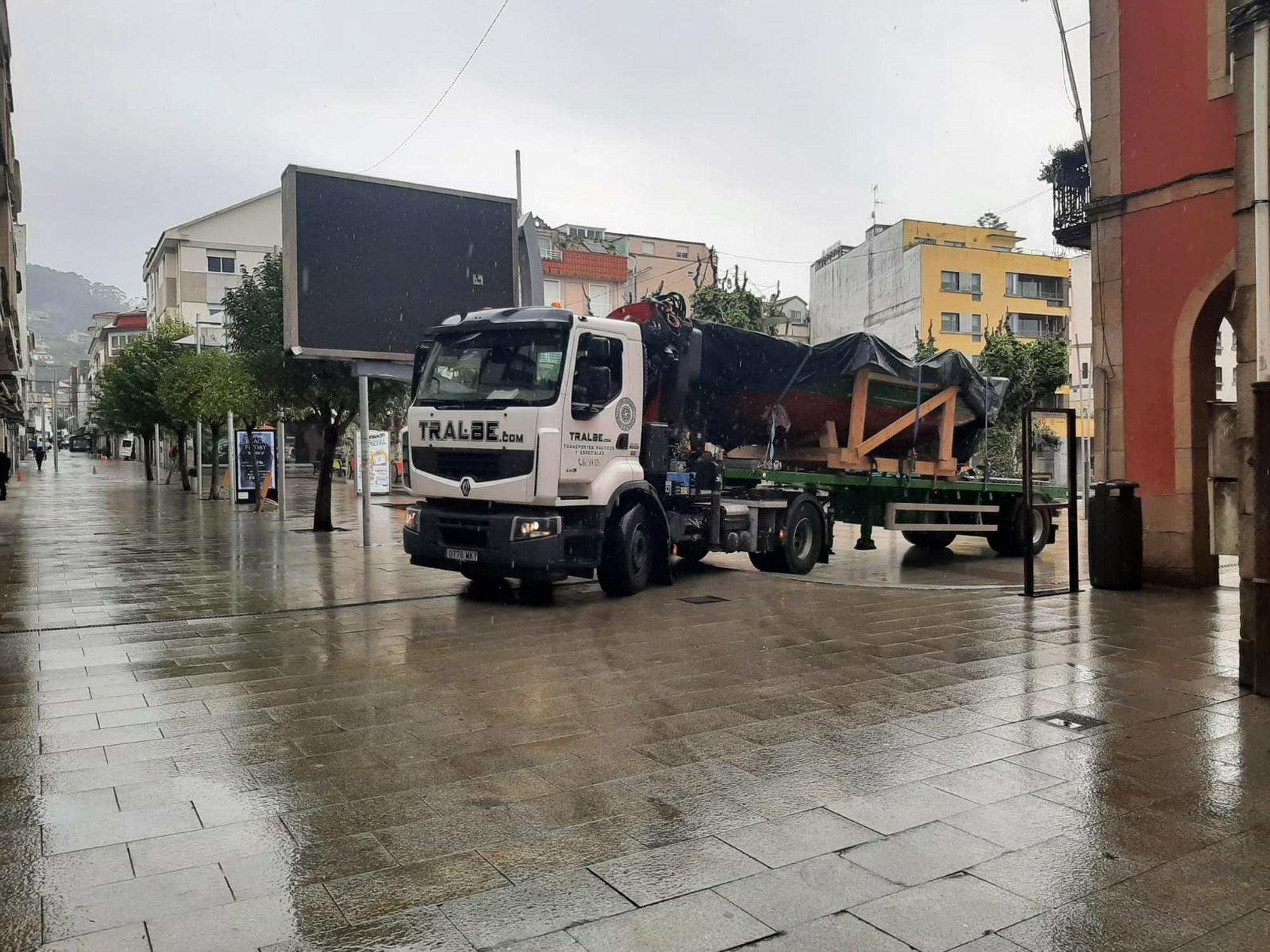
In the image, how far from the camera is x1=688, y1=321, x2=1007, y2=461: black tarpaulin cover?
41.9 ft

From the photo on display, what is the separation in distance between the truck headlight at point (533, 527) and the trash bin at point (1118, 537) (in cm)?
603

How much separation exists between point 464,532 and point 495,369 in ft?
5.65

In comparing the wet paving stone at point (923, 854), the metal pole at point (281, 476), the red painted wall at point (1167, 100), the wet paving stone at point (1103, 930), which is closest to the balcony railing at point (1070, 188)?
the red painted wall at point (1167, 100)

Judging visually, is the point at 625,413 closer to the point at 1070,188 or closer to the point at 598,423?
the point at 598,423

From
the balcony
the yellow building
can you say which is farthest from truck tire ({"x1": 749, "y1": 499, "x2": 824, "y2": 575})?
the yellow building

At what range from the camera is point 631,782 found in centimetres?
487

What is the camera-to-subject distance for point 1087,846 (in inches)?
161

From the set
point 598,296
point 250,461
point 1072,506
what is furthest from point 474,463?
point 598,296

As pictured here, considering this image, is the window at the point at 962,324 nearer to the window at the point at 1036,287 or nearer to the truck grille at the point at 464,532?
the window at the point at 1036,287

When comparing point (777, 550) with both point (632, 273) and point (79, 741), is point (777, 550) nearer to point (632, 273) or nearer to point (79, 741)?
point (79, 741)

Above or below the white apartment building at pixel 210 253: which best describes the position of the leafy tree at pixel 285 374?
below

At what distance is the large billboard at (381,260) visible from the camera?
48.8 feet

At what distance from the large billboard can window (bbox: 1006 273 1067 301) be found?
4285cm

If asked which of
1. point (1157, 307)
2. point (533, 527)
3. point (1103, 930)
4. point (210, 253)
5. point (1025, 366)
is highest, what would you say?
point (210, 253)
